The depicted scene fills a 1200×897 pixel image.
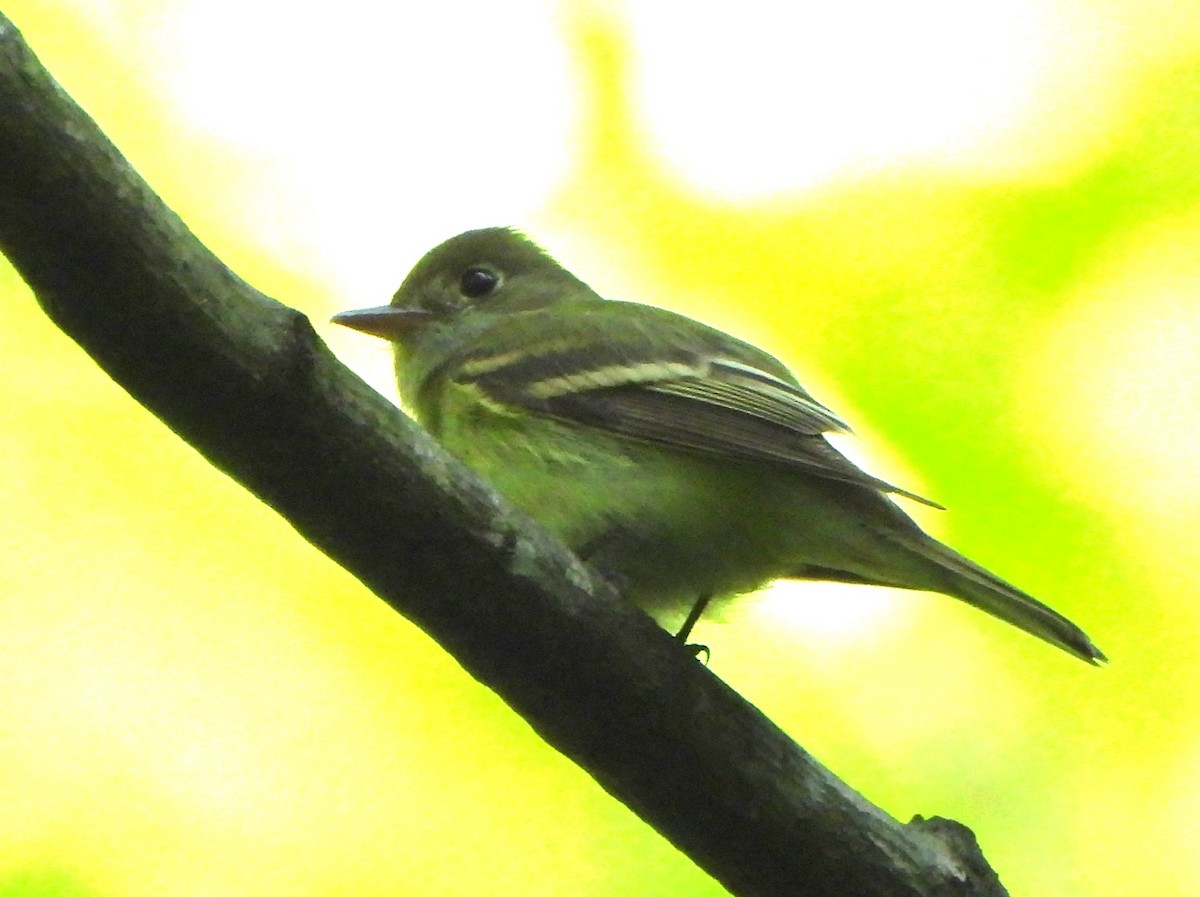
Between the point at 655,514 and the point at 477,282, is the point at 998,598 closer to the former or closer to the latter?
the point at 655,514

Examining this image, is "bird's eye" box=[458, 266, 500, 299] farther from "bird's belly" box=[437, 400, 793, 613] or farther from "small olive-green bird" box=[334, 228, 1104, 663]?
"bird's belly" box=[437, 400, 793, 613]

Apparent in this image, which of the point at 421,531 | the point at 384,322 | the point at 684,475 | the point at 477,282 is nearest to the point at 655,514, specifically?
the point at 684,475

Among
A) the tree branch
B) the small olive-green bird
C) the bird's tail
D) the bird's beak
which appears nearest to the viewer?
the tree branch

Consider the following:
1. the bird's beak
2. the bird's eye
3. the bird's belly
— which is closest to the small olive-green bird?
the bird's belly

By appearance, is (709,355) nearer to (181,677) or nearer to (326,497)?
(326,497)

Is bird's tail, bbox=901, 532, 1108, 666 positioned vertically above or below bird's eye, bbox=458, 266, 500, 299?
below
